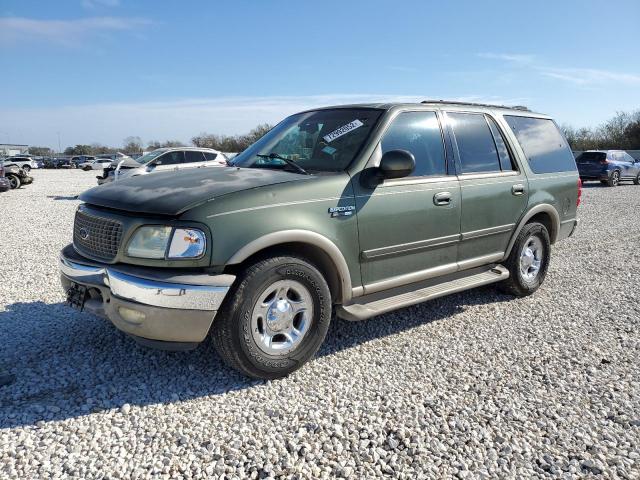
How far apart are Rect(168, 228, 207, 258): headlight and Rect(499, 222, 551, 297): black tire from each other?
11.3 feet

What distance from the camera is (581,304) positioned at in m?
5.22

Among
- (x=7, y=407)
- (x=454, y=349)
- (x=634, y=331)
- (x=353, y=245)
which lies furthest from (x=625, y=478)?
(x=7, y=407)

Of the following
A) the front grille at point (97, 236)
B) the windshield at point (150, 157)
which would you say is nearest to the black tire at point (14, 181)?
the windshield at point (150, 157)

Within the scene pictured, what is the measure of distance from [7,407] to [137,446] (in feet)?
3.26

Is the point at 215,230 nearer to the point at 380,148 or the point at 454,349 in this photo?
the point at 380,148

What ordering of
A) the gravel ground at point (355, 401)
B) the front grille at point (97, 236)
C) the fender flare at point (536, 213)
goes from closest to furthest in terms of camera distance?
the gravel ground at point (355, 401) < the front grille at point (97, 236) < the fender flare at point (536, 213)

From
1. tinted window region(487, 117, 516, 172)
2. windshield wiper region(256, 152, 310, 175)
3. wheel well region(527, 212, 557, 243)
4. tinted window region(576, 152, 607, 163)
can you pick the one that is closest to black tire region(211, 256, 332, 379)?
windshield wiper region(256, 152, 310, 175)

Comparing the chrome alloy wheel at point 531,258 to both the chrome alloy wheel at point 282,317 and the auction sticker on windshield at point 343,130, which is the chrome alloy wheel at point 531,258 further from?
the chrome alloy wheel at point 282,317

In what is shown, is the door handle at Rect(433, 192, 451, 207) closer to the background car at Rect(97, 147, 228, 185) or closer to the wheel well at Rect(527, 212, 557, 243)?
the wheel well at Rect(527, 212, 557, 243)

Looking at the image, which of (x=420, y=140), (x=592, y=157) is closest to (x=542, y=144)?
(x=420, y=140)

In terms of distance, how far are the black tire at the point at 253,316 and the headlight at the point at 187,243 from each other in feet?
1.07

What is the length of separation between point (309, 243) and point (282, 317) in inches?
21.4

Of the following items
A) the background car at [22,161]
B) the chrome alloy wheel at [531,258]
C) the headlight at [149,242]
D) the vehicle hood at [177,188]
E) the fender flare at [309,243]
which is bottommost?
the chrome alloy wheel at [531,258]

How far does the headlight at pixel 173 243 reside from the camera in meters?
3.04
